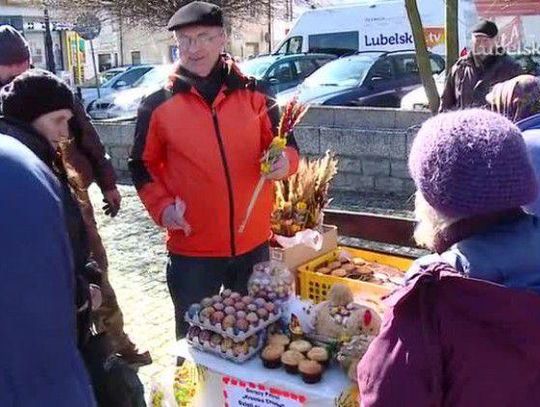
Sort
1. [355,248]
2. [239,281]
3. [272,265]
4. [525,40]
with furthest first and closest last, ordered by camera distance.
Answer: [525,40] → [355,248] → [239,281] → [272,265]

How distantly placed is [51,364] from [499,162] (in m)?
1.03

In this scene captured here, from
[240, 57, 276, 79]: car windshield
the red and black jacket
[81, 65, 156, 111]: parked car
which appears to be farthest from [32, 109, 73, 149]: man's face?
[81, 65, 156, 111]: parked car

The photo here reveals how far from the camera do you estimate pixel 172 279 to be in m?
3.18

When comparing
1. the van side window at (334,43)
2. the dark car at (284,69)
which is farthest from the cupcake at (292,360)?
the van side window at (334,43)

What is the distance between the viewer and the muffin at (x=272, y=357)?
2471 mm

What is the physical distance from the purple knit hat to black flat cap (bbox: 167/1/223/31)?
1557mm

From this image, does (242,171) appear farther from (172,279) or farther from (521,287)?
(521,287)

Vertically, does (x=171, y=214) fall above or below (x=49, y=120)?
below

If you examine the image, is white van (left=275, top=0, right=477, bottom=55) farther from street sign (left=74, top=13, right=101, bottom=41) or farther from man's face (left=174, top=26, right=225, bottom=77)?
man's face (left=174, top=26, right=225, bottom=77)

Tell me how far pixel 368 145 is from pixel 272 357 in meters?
4.96

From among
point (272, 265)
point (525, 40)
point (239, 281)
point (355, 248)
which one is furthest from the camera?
point (525, 40)

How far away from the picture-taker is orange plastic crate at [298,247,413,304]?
304 centimetres

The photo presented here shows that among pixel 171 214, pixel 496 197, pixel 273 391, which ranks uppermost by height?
pixel 496 197

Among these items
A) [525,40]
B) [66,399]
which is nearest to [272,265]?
[66,399]
